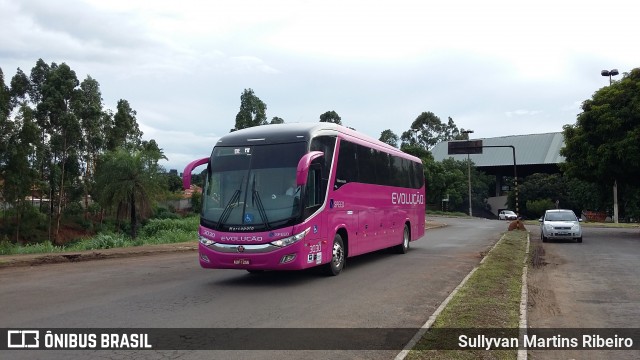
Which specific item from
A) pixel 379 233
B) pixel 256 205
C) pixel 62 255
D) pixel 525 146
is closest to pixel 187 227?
pixel 62 255

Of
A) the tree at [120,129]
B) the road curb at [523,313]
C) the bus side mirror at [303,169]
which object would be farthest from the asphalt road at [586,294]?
the tree at [120,129]

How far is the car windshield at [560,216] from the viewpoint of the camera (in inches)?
944

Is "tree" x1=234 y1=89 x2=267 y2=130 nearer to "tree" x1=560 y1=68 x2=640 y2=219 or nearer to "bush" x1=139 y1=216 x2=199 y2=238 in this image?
"bush" x1=139 y1=216 x2=199 y2=238

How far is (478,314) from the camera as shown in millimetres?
7695

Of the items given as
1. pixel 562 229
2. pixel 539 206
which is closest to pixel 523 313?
pixel 562 229

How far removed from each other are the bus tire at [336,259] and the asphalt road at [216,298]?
208 mm

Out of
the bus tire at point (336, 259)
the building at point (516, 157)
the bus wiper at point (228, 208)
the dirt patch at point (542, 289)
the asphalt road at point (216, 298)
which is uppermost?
the building at point (516, 157)

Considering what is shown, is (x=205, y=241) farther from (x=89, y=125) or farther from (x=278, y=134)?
(x=89, y=125)

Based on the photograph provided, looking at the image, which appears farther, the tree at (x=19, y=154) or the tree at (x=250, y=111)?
the tree at (x=250, y=111)

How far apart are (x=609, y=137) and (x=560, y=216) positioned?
6.20 meters

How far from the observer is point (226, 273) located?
12.8 m

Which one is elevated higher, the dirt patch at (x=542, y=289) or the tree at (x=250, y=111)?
the tree at (x=250, y=111)

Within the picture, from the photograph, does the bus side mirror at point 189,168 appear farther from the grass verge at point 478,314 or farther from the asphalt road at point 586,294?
the asphalt road at point 586,294

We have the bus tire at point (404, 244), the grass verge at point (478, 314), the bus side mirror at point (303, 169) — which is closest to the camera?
the grass verge at point (478, 314)
